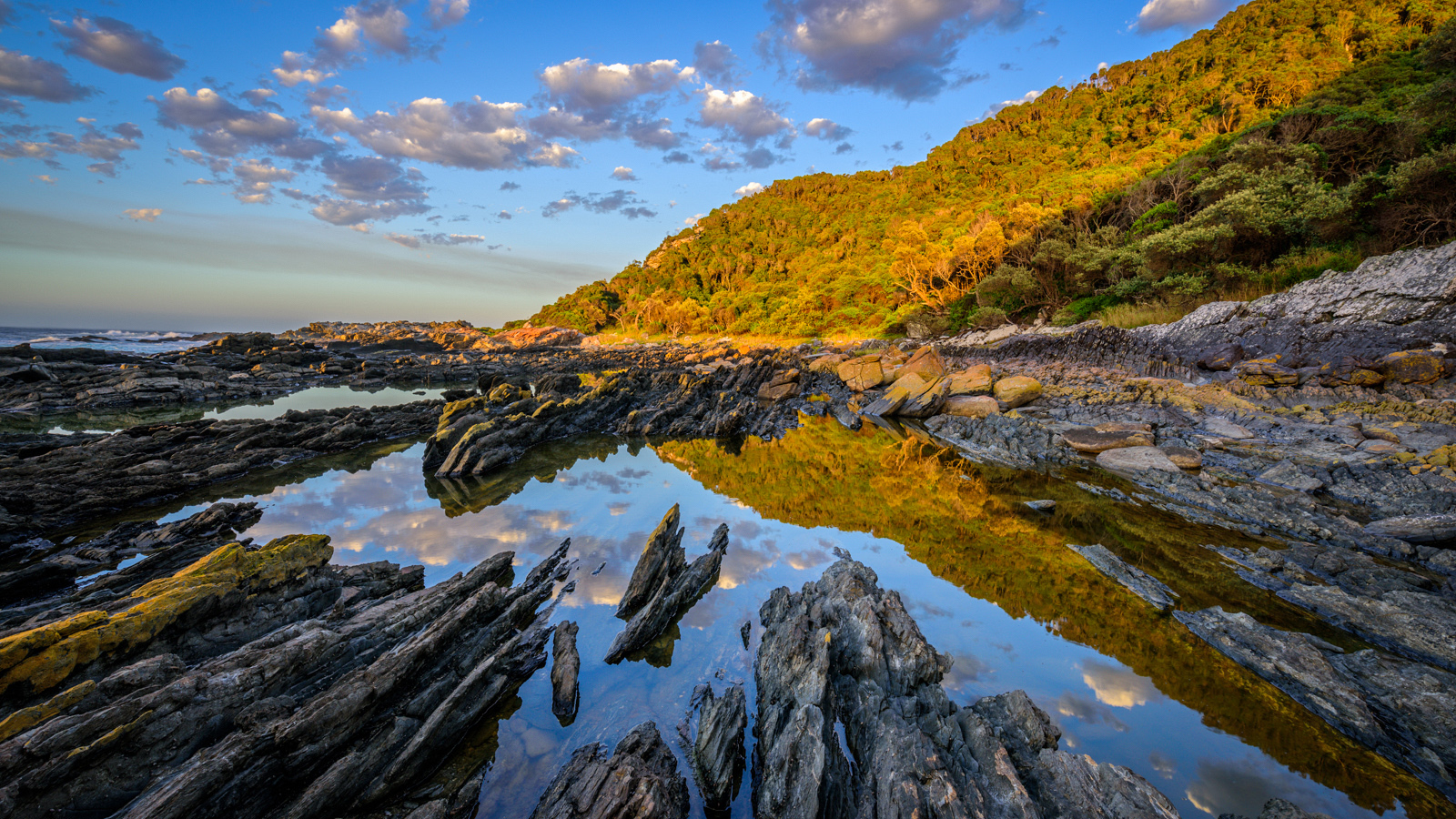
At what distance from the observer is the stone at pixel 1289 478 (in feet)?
29.4

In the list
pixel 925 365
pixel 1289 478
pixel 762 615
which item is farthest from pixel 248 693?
pixel 925 365

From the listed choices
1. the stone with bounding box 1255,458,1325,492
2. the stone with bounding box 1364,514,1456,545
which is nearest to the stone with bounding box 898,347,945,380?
the stone with bounding box 1255,458,1325,492

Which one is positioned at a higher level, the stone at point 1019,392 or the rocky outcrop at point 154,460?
the stone at point 1019,392

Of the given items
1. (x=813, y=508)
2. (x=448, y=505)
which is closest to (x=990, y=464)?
(x=813, y=508)

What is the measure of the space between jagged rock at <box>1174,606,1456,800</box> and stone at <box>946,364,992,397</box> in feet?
47.4

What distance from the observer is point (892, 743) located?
366 cm

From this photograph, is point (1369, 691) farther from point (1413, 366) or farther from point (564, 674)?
point (1413, 366)

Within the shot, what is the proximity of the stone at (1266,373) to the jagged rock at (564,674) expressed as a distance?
20.3m

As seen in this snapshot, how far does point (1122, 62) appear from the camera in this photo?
8106 cm

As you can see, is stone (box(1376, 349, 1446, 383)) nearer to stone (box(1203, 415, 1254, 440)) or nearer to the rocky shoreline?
the rocky shoreline

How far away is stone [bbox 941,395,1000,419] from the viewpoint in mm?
17422

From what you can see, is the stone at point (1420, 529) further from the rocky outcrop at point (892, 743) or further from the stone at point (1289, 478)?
the rocky outcrop at point (892, 743)

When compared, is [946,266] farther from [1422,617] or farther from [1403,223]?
[1422,617]

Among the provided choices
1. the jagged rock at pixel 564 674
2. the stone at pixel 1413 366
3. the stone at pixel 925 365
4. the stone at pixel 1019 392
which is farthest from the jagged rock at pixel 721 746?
the stone at pixel 925 365
